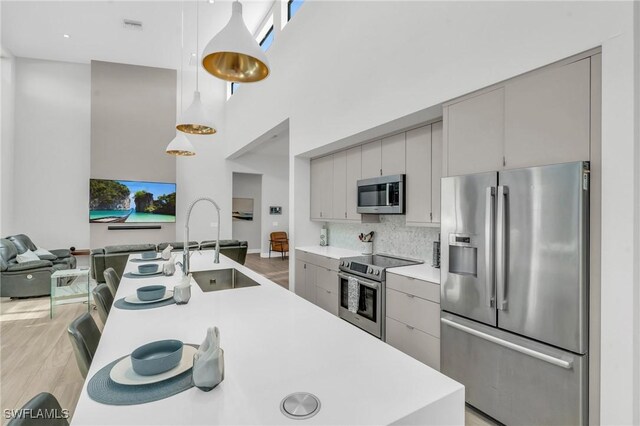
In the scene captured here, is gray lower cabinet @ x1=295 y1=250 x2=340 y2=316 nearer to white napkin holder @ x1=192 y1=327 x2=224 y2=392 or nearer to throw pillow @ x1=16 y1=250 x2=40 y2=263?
white napkin holder @ x1=192 y1=327 x2=224 y2=392

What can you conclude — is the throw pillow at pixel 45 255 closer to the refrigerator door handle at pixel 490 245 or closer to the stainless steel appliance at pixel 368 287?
the stainless steel appliance at pixel 368 287

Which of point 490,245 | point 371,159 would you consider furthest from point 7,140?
point 490,245

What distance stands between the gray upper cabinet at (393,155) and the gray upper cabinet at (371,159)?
52mm

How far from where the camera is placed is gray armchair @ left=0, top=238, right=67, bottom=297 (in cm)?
493

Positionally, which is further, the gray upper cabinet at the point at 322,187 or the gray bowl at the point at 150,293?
the gray upper cabinet at the point at 322,187

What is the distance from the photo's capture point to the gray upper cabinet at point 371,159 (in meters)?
3.68

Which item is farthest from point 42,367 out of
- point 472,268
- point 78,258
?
point 78,258

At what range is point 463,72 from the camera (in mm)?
2318

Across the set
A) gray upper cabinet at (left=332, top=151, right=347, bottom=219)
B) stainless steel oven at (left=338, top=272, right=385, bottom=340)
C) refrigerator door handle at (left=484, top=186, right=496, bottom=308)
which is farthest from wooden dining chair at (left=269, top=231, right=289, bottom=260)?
refrigerator door handle at (left=484, top=186, right=496, bottom=308)

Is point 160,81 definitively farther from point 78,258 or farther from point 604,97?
point 604,97

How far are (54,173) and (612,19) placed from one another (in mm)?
9471

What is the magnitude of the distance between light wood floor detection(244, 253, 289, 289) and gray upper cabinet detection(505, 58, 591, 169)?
15.7ft

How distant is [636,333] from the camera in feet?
4.89

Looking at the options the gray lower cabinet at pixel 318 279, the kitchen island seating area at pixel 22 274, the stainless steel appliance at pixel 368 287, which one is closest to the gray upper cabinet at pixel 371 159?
the stainless steel appliance at pixel 368 287
